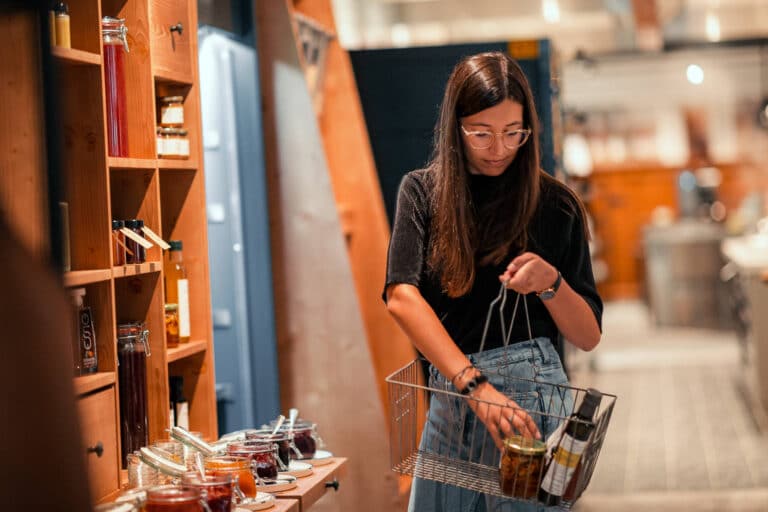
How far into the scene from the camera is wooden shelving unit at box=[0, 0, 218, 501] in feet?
7.68

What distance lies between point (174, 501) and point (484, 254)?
2.43 feet

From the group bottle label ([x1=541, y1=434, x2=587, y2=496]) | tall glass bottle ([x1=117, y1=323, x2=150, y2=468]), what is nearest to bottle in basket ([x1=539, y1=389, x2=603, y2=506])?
bottle label ([x1=541, y1=434, x2=587, y2=496])

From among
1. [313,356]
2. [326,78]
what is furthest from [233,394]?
[326,78]

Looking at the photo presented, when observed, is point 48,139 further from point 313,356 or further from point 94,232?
point 313,356

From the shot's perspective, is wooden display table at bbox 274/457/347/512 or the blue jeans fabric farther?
wooden display table at bbox 274/457/347/512

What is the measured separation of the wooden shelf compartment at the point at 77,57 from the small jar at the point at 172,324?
0.76m

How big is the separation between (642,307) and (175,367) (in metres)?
12.7

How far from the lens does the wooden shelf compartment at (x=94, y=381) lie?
7.34ft

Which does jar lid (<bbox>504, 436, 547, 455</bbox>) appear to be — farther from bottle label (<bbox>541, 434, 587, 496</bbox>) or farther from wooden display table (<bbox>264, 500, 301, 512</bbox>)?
wooden display table (<bbox>264, 500, 301, 512</bbox>)

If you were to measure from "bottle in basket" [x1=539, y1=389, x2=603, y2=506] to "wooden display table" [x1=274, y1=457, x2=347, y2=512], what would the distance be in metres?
0.74

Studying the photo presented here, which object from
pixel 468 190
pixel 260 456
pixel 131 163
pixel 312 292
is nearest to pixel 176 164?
pixel 131 163

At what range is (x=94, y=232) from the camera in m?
2.35

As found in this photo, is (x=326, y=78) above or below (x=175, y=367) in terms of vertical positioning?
above

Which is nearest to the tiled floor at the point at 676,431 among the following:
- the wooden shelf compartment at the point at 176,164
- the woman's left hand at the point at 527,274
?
the wooden shelf compartment at the point at 176,164
